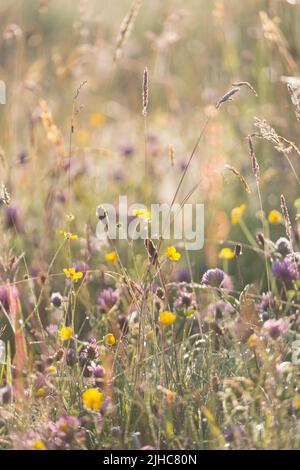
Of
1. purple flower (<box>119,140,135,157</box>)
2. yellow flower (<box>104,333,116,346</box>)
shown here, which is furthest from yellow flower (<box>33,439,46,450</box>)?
purple flower (<box>119,140,135,157</box>)

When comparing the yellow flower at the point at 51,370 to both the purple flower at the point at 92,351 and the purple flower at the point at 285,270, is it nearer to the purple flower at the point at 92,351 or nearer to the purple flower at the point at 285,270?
the purple flower at the point at 92,351

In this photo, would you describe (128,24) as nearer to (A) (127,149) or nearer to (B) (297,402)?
(B) (297,402)

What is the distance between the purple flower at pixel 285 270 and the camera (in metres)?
1.77

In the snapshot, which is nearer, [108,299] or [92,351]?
[92,351]

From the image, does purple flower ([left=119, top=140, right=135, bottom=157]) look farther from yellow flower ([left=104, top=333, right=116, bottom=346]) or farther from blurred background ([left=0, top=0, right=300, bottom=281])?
yellow flower ([left=104, top=333, right=116, bottom=346])

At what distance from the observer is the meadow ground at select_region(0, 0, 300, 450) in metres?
1.55

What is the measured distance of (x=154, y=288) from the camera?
2.00 m

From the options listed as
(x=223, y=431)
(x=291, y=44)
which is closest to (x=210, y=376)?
(x=223, y=431)

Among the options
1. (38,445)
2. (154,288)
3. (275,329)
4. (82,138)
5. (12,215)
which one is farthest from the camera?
(82,138)

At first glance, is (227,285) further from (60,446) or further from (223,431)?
(60,446)

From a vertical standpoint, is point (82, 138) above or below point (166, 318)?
above

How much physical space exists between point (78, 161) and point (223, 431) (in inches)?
77.5

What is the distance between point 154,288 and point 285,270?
369 mm

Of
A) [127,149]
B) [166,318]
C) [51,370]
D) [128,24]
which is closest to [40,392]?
[51,370]
